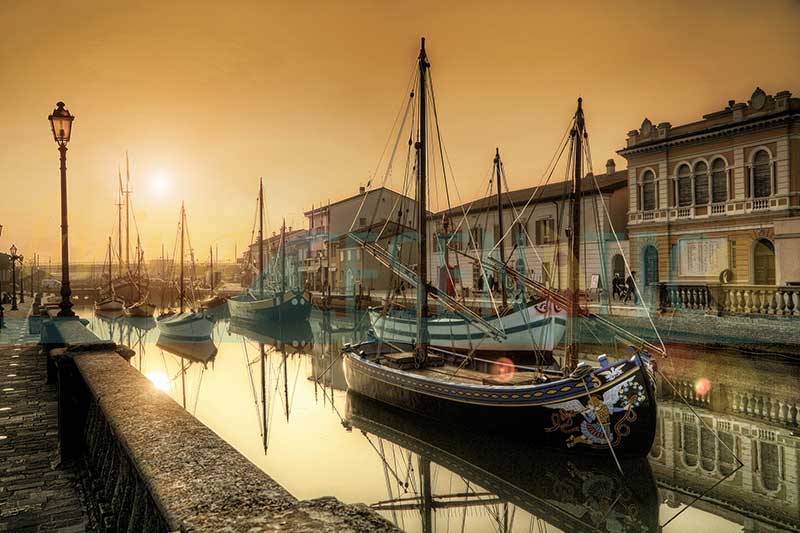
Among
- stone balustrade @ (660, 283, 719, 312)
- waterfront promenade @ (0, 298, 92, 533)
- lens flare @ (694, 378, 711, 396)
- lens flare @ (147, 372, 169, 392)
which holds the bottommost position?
lens flare @ (147, 372, 169, 392)

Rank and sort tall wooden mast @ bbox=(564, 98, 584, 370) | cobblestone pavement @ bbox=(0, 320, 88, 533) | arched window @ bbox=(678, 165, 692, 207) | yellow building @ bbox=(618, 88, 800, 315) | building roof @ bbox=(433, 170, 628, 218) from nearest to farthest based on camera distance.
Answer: cobblestone pavement @ bbox=(0, 320, 88, 533) → tall wooden mast @ bbox=(564, 98, 584, 370) → yellow building @ bbox=(618, 88, 800, 315) → arched window @ bbox=(678, 165, 692, 207) → building roof @ bbox=(433, 170, 628, 218)

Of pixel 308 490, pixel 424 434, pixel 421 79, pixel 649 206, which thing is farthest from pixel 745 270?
pixel 308 490

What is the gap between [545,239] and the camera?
43781 mm

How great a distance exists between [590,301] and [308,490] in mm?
26769

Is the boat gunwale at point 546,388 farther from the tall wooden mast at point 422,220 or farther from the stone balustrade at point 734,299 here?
the stone balustrade at point 734,299

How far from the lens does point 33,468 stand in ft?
20.1

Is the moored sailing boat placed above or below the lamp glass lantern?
below

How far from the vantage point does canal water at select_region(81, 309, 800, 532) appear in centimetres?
971

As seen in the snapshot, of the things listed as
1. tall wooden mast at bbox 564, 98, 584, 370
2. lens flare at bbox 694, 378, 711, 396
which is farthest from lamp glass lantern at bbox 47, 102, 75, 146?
lens flare at bbox 694, 378, 711, 396

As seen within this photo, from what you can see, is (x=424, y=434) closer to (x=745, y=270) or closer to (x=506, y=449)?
(x=506, y=449)

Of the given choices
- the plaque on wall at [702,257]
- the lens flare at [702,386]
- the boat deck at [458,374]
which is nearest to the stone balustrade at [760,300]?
the lens flare at [702,386]

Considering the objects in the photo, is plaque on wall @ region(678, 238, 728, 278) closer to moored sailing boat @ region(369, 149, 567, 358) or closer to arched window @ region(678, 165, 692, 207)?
arched window @ region(678, 165, 692, 207)

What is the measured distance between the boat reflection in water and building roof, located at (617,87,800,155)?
25.8m

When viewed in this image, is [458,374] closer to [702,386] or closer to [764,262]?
[702,386]
